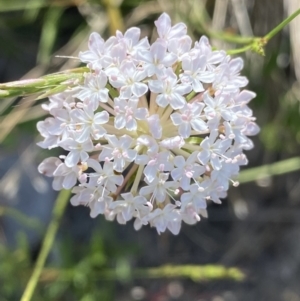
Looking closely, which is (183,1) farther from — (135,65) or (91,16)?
(135,65)

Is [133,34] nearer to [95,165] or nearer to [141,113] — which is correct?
[141,113]

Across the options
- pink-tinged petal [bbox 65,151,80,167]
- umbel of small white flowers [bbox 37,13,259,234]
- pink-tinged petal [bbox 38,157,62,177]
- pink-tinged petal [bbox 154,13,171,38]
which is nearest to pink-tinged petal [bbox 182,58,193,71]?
umbel of small white flowers [bbox 37,13,259,234]

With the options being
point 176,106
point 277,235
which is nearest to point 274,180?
point 277,235

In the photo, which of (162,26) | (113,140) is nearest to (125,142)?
(113,140)

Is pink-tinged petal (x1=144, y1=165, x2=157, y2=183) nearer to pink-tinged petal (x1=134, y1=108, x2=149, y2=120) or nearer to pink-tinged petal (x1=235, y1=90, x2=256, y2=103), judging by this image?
pink-tinged petal (x1=134, y1=108, x2=149, y2=120)

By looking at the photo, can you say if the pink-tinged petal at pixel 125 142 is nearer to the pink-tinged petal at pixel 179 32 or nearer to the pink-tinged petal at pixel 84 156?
the pink-tinged petal at pixel 84 156

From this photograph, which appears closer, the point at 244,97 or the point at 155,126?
the point at 155,126
